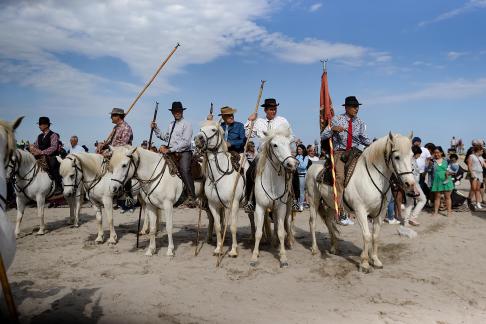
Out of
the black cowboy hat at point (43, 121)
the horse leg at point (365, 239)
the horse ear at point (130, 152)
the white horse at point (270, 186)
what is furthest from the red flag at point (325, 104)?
the black cowboy hat at point (43, 121)

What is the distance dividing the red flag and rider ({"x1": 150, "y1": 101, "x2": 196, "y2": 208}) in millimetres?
3017

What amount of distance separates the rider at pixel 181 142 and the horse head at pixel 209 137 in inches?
43.2

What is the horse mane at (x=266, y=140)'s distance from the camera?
6.13 meters

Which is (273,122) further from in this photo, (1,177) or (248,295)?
(1,177)

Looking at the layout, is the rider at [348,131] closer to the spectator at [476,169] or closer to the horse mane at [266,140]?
the horse mane at [266,140]

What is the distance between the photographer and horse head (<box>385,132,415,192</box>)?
5.75m

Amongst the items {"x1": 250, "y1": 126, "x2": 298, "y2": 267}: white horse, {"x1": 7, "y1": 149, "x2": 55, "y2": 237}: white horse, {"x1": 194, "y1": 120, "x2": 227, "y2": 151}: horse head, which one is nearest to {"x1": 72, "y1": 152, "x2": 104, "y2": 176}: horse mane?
{"x1": 7, "y1": 149, "x2": 55, "y2": 237}: white horse

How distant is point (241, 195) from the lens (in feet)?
23.8

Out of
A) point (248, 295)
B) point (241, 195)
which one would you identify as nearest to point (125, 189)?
point (241, 195)

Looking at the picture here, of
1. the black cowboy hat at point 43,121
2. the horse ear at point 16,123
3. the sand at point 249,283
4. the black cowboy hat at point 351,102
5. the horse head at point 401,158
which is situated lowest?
the sand at point 249,283

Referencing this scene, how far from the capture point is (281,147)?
5961mm

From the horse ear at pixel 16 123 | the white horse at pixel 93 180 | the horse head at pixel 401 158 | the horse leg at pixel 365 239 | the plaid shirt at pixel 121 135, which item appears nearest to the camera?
the horse ear at pixel 16 123

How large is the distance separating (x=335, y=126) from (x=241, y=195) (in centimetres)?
239

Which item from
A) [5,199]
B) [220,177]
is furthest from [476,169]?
[5,199]
